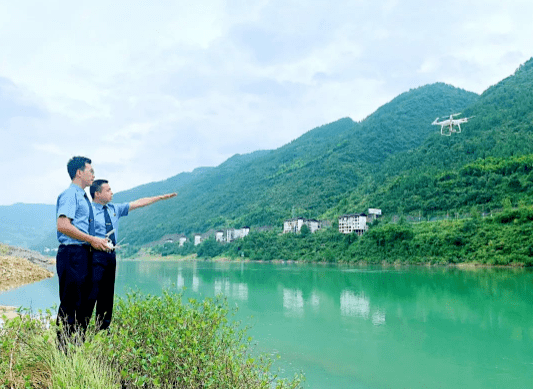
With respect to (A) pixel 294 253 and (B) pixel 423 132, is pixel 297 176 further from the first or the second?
(A) pixel 294 253

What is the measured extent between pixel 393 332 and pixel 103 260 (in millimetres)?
6188

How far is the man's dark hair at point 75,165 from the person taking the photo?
2598 millimetres

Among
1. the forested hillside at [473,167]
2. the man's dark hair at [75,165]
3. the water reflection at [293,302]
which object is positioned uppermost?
the forested hillside at [473,167]

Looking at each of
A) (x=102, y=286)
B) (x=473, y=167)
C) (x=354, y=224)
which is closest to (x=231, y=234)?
(x=354, y=224)

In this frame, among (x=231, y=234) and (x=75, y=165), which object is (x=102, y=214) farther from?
(x=231, y=234)

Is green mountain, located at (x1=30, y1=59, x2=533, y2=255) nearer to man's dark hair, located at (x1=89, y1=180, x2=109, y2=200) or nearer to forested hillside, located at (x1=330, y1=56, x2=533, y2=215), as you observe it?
forested hillside, located at (x1=330, y1=56, x2=533, y2=215)

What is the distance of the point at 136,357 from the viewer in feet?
7.54

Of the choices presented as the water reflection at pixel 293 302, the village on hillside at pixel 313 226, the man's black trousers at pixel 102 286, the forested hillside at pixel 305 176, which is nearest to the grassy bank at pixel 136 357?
the man's black trousers at pixel 102 286

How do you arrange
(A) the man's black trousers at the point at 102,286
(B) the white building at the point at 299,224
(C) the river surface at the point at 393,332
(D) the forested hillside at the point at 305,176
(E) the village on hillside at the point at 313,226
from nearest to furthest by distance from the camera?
1. (A) the man's black trousers at the point at 102,286
2. (C) the river surface at the point at 393,332
3. (E) the village on hillside at the point at 313,226
4. (B) the white building at the point at 299,224
5. (D) the forested hillside at the point at 305,176

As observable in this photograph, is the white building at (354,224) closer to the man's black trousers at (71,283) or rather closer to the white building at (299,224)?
the white building at (299,224)

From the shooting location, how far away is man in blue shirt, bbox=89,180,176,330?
251 cm

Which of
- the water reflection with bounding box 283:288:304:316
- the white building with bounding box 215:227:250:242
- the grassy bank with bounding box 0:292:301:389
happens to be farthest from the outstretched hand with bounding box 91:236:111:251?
the white building with bounding box 215:227:250:242

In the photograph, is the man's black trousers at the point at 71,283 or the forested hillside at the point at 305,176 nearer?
the man's black trousers at the point at 71,283

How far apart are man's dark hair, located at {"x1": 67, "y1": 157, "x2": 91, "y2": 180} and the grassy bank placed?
889 millimetres
